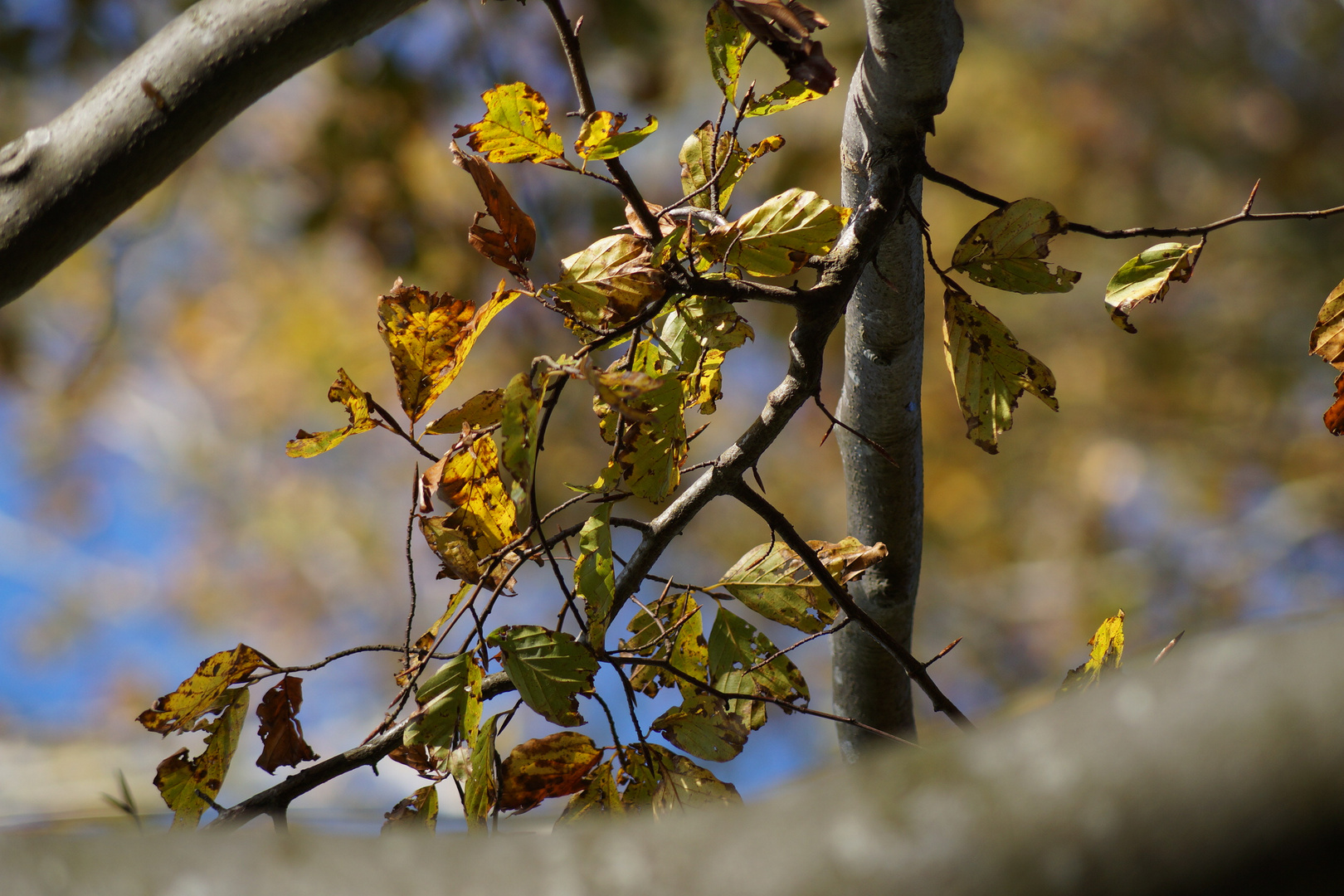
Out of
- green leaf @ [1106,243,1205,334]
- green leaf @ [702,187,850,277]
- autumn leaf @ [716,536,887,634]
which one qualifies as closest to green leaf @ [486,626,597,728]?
autumn leaf @ [716,536,887,634]

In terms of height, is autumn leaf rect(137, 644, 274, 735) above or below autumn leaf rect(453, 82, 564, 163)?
below

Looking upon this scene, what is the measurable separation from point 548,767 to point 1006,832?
1.04 feet

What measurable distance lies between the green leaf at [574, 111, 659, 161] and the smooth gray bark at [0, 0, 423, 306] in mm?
172

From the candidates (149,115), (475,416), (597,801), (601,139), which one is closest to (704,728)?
(597,801)

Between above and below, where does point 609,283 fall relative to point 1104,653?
above

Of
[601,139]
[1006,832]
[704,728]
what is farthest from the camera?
[704,728]

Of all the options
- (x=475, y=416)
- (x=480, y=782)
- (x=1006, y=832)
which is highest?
(x=475, y=416)

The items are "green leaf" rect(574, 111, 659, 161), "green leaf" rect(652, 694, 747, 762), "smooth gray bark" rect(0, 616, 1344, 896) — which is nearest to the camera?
"smooth gray bark" rect(0, 616, 1344, 896)

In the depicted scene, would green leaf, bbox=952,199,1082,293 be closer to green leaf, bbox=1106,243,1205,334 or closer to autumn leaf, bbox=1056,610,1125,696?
green leaf, bbox=1106,243,1205,334

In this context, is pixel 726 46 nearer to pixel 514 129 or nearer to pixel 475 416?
pixel 514 129

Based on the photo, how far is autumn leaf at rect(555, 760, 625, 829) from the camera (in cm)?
48

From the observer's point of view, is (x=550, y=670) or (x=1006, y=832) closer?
(x=1006, y=832)

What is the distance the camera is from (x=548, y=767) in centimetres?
48

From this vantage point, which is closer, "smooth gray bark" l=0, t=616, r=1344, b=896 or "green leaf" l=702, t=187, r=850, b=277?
"smooth gray bark" l=0, t=616, r=1344, b=896
